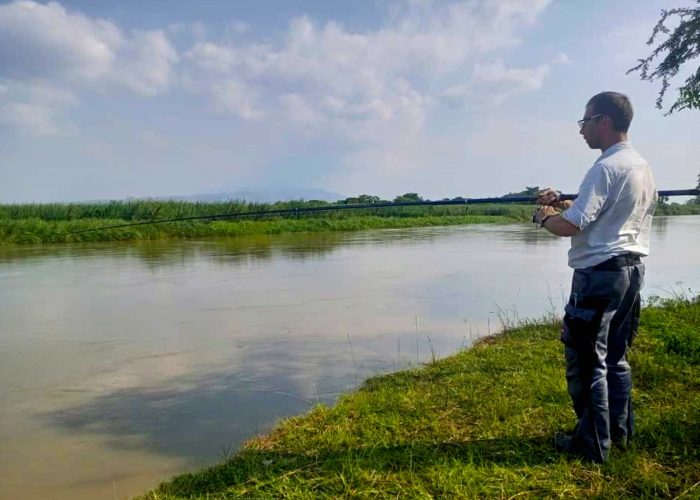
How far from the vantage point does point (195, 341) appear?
5.63m

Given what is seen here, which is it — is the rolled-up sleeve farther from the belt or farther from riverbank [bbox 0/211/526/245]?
riverbank [bbox 0/211/526/245]

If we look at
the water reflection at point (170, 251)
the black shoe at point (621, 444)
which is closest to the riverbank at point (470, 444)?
the black shoe at point (621, 444)

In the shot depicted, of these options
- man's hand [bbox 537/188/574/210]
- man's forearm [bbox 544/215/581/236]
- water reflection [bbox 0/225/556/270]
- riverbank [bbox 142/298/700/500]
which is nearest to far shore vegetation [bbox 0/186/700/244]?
water reflection [bbox 0/225/556/270]

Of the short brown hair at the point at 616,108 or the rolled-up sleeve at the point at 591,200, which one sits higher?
the short brown hair at the point at 616,108

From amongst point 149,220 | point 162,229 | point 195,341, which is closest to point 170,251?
point 162,229

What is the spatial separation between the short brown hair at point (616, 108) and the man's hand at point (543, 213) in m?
0.42

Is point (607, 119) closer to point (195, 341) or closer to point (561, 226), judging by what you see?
point (561, 226)

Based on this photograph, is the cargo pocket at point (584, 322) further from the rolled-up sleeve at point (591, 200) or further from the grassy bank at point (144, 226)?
the grassy bank at point (144, 226)

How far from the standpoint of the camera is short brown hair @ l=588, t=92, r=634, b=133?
2.18 metres

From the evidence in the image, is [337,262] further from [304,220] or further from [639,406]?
[304,220]

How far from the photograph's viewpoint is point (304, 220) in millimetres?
26578

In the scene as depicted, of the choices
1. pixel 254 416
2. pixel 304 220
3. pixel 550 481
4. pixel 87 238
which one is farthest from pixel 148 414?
pixel 304 220

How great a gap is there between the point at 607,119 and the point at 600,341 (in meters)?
0.91

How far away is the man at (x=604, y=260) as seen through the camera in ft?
6.97
